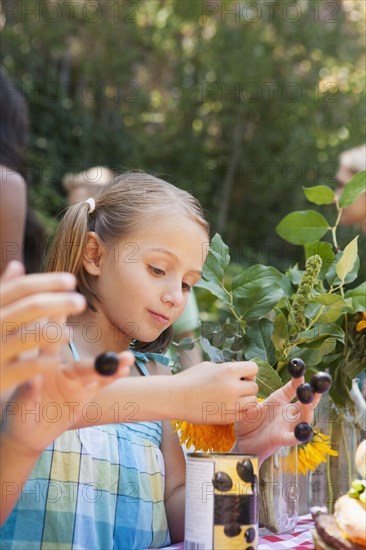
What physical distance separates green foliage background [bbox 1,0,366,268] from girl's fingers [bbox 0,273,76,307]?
6164 mm

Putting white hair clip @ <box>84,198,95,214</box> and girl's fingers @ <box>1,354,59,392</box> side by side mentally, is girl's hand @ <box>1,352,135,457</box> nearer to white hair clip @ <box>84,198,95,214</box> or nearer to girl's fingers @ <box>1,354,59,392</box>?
girl's fingers @ <box>1,354,59,392</box>

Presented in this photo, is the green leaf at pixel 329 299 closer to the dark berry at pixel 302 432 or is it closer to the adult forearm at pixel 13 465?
the dark berry at pixel 302 432

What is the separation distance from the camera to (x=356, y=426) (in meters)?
1.16

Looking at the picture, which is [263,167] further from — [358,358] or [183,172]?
Answer: [358,358]

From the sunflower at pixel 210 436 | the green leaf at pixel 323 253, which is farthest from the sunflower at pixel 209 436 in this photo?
the green leaf at pixel 323 253

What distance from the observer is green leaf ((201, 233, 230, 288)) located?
1.10 metres

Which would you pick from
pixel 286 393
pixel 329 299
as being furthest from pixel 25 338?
pixel 329 299

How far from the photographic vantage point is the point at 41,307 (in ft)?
1.87

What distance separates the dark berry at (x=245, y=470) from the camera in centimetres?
77

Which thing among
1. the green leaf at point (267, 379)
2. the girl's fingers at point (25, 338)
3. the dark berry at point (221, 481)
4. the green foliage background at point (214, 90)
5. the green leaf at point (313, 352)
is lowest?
the dark berry at point (221, 481)

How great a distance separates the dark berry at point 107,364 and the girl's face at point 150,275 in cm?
41

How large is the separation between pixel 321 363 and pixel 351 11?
7287 mm

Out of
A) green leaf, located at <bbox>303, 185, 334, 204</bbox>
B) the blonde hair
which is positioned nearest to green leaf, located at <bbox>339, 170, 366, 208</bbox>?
green leaf, located at <bbox>303, 185, 334, 204</bbox>

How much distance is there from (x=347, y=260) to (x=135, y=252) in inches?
12.4
